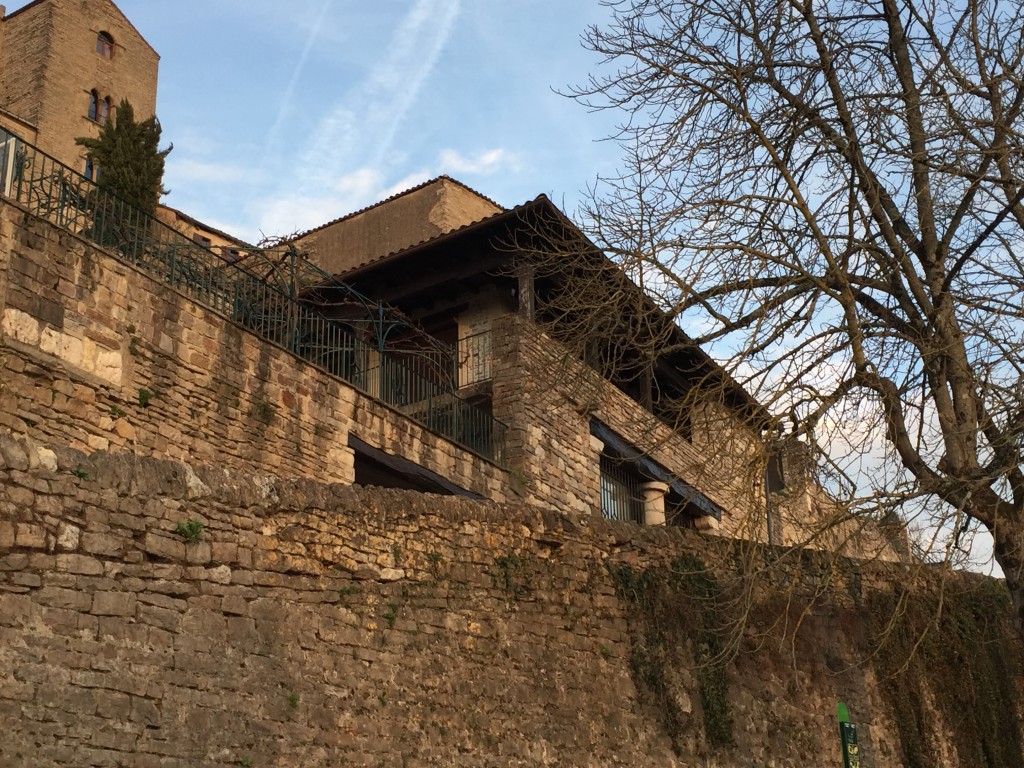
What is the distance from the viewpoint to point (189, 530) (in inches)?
303

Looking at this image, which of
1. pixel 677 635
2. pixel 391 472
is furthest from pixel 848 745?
pixel 391 472

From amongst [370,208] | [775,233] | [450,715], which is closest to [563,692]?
[450,715]

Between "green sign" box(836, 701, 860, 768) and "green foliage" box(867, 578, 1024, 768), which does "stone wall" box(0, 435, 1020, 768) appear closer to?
"green foliage" box(867, 578, 1024, 768)

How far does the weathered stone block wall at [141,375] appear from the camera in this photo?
10.0 m

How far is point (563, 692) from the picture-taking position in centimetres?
983

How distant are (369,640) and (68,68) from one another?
1194 inches

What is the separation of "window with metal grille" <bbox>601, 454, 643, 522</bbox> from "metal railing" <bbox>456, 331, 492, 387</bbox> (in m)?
2.36

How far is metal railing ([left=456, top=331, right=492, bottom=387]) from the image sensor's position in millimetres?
16266

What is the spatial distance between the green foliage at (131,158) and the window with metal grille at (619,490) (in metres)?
8.34

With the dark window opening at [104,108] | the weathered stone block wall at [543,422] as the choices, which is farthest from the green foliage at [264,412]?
the dark window opening at [104,108]

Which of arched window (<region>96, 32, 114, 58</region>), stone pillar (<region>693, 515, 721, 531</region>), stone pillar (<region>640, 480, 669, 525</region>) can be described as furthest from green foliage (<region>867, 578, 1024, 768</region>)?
arched window (<region>96, 32, 114, 58</region>)

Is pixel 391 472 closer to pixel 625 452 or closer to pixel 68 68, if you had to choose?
pixel 625 452

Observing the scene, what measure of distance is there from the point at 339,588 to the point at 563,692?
7.35 feet

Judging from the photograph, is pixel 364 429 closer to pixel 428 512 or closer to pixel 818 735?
pixel 428 512
